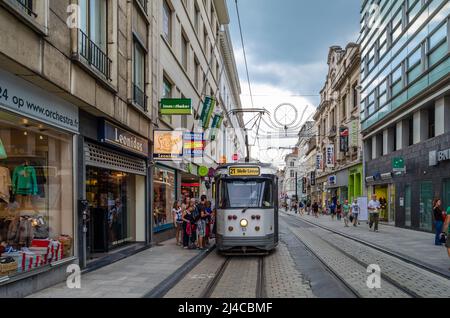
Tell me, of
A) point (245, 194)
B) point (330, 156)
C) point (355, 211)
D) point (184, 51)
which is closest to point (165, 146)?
point (245, 194)

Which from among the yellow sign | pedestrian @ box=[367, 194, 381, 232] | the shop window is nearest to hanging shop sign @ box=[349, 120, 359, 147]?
pedestrian @ box=[367, 194, 381, 232]

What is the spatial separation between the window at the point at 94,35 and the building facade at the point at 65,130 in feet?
0.09

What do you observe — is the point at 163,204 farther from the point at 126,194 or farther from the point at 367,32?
the point at 367,32

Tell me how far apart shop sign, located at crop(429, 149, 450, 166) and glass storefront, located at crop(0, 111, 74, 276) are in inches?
670

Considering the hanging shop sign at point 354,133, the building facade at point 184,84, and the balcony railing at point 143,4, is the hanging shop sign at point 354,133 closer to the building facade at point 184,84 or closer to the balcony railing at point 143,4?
the building facade at point 184,84

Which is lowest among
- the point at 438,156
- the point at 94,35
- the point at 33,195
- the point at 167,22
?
the point at 33,195

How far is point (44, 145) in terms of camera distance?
9.84m

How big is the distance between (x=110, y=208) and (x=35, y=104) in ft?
20.2

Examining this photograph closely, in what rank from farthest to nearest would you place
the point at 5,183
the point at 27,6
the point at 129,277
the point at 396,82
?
the point at 396,82
the point at 129,277
the point at 5,183
the point at 27,6

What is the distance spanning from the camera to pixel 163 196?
19328mm

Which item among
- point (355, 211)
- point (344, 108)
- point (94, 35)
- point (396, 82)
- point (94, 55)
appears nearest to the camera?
point (94, 55)

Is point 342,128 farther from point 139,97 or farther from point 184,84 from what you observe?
point 139,97
